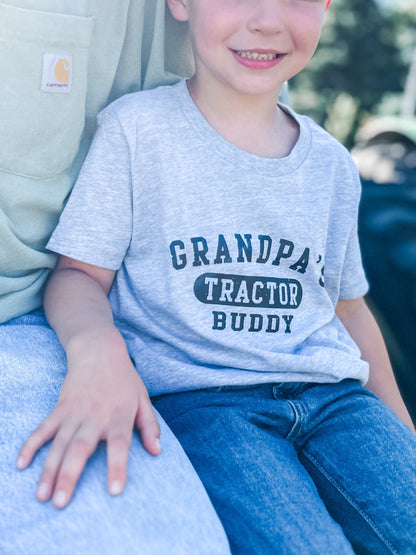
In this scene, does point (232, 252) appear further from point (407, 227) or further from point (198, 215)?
point (407, 227)

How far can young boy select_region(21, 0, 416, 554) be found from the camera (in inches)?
43.5

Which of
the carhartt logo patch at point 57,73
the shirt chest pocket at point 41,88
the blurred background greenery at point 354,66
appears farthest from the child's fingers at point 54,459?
the blurred background greenery at point 354,66

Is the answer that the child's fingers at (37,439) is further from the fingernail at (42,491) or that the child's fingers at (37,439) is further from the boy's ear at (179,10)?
the boy's ear at (179,10)

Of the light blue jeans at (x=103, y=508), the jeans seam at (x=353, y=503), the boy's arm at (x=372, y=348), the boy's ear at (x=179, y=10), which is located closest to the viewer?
the light blue jeans at (x=103, y=508)

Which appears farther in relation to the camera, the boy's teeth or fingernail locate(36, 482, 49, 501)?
the boy's teeth

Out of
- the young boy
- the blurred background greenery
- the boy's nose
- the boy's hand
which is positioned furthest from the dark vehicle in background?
the blurred background greenery

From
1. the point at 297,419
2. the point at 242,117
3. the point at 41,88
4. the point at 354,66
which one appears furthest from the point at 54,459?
the point at 354,66

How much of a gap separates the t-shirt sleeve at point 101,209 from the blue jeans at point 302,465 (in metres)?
0.29

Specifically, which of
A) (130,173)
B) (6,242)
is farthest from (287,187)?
(6,242)

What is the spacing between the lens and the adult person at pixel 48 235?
2.79 feet

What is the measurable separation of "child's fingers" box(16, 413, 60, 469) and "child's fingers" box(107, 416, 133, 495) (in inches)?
3.1

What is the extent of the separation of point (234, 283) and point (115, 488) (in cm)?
48

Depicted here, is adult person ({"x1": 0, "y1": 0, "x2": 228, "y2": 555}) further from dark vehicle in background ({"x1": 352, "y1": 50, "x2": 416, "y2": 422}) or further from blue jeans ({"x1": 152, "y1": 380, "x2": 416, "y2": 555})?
dark vehicle in background ({"x1": 352, "y1": 50, "x2": 416, "y2": 422})

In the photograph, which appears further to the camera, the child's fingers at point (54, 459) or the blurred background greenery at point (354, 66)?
the blurred background greenery at point (354, 66)
